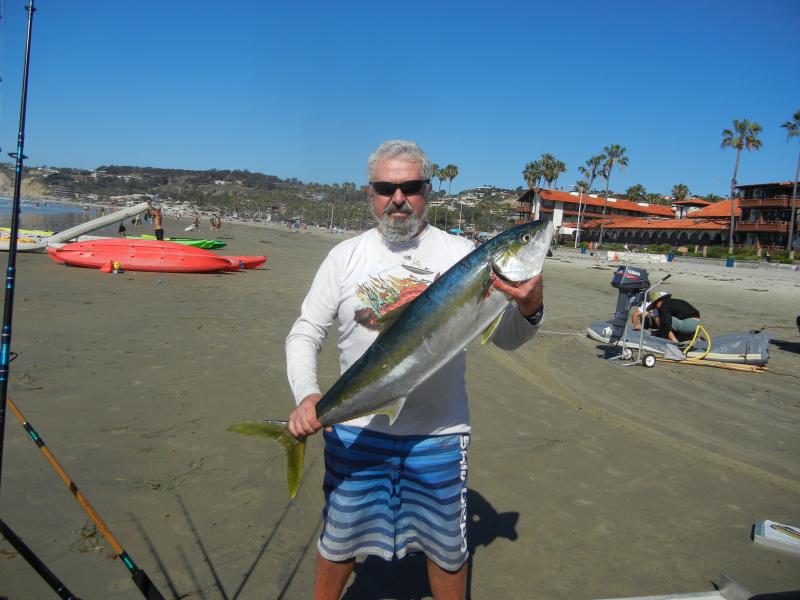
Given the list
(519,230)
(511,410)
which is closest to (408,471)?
(519,230)

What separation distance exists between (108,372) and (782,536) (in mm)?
6987

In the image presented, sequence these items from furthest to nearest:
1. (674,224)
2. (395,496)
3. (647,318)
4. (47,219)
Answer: (674,224)
(47,219)
(647,318)
(395,496)

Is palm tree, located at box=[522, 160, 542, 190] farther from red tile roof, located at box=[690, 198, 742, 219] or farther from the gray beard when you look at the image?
the gray beard

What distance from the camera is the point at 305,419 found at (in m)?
2.25

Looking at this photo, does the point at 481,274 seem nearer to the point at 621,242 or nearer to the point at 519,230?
the point at 519,230

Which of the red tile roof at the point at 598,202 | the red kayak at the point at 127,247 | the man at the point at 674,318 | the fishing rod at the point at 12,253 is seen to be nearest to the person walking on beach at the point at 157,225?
the red kayak at the point at 127,247

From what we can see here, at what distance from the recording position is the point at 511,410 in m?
6.48

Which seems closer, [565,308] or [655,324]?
[655,324]

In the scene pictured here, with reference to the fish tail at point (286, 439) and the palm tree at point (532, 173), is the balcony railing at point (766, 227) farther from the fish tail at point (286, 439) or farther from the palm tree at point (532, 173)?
the fish tail at point (286, 439)

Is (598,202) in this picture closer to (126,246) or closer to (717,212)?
(717,212)

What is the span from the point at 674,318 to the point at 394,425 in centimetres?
946

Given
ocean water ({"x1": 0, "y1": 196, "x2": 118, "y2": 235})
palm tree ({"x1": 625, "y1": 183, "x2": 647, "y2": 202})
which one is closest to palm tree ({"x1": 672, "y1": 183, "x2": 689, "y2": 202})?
palm tree ({"x1": 625, "y1": 183, "x2": 647, "y2": 202})

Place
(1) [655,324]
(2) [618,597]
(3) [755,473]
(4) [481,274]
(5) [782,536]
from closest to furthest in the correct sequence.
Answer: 1. (4) [481,274]
2. (2) [618,597]
3. (5) [782,536]
4. (3) [755,473]
5. (1) [655,324]

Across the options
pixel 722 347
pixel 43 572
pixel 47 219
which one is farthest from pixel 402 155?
pixel 47 219
